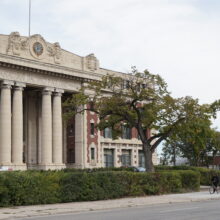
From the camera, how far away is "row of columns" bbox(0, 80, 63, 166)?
179ft

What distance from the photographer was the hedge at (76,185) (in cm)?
2574

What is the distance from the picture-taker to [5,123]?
179ft

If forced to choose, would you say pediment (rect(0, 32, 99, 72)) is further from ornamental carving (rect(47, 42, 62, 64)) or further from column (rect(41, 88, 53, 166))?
column (rect(41, 88, 53, 166))

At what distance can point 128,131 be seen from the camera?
73188 mm

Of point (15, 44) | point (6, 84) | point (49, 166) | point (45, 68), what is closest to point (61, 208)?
point (6, 84)

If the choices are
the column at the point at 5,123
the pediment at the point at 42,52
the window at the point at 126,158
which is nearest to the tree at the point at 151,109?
the column at the point at 5,123

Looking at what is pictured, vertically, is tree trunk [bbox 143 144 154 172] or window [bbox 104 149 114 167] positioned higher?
window [bbox 104 149 114 167]

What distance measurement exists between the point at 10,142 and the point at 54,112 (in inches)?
332

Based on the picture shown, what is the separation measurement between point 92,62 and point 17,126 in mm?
15604

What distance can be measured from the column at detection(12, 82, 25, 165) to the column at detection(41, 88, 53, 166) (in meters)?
3.51

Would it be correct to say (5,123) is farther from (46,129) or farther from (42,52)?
(42,52)

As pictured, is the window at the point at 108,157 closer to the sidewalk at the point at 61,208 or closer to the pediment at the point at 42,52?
the pediment at the point at 42,52

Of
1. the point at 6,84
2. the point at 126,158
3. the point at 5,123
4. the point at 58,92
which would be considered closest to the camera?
the point at 5,123

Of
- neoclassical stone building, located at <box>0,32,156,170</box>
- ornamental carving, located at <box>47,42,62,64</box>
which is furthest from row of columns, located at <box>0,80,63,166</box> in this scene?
ornamental carving, located at <box>47,42,62,64</box>
